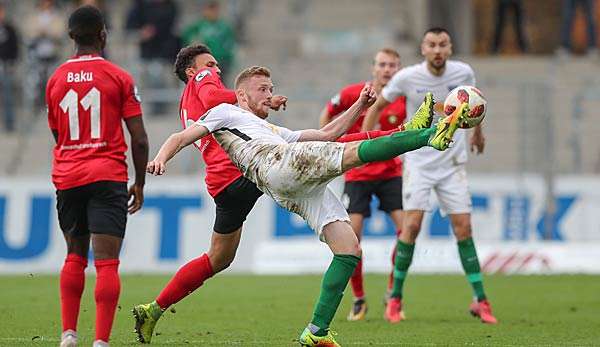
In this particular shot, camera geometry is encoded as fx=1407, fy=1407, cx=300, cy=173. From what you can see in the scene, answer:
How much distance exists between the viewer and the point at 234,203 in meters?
10.7

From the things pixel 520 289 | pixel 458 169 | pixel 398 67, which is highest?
pixel 398 67

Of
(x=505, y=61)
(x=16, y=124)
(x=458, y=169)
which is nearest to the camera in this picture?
(x=458, y=169)

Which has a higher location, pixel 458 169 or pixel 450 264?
pixel 458 169

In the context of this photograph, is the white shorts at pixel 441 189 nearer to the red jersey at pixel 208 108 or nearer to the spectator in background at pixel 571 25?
the red jersey at pixel 208 108

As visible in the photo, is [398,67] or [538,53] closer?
[398,67]

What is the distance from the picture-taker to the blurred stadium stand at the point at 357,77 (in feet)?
67.3

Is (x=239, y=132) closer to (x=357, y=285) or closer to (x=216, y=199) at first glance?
(x=216, y=199)

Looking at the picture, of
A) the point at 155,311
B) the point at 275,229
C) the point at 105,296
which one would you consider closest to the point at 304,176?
the point at 105,296

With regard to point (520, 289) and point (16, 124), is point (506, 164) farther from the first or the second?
point (16, 124)

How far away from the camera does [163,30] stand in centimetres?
2323

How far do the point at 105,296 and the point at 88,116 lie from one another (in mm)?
1204

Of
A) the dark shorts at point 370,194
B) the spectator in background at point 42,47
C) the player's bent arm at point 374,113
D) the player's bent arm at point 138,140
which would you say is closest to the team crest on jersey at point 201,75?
the player's bent arm at point 138,140

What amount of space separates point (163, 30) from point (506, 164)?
20.6 feet

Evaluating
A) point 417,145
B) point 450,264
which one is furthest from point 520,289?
point 417,145
